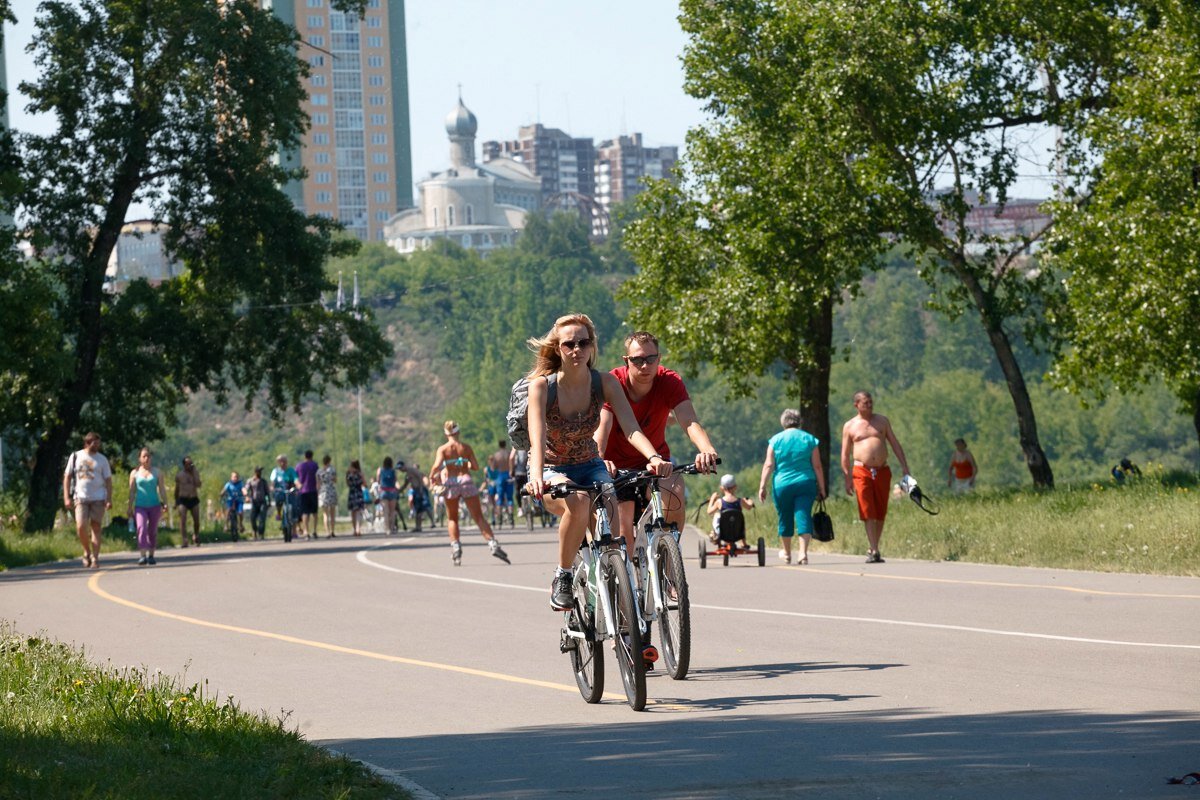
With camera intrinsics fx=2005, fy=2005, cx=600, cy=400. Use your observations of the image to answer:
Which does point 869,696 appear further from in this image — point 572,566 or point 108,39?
point 108,39

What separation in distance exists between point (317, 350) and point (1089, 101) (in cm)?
1649

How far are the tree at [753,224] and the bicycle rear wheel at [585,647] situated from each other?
2380 centimetres

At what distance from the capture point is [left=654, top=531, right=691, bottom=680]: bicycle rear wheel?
9547 millimetres

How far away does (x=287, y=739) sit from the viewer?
26.8 ft

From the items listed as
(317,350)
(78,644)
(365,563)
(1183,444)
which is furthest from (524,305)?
(78,644)

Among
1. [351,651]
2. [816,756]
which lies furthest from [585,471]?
[351,651]

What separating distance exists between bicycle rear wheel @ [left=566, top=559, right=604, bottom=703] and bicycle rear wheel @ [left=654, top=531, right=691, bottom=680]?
0.38 m

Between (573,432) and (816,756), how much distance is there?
8.08 feet

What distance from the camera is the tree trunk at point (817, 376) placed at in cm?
3750

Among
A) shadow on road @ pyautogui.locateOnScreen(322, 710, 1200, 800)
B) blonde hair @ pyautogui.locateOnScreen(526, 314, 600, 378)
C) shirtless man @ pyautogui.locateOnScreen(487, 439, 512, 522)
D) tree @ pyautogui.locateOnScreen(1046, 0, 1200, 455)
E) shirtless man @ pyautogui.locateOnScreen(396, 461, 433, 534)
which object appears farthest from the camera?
shirtless man @ pyautogui.locateOnScreen(487, 439, 512, 522)

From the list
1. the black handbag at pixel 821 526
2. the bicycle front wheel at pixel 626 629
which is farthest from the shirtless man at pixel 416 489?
the bicycle front wheel at pixel 626 629

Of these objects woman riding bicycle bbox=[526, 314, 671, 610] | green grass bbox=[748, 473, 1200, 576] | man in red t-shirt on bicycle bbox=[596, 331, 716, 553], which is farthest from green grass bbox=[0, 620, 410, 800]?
green grass bbox=[748, 473, 1200, 576]

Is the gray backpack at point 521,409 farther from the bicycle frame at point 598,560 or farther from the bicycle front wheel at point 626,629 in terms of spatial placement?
the bicycle front wheel at point 626,629

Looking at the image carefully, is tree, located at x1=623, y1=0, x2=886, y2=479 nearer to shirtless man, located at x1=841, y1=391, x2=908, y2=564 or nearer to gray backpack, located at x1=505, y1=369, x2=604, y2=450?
shirtless man, located at x1=841, y1=391, x2=908, y2=564
